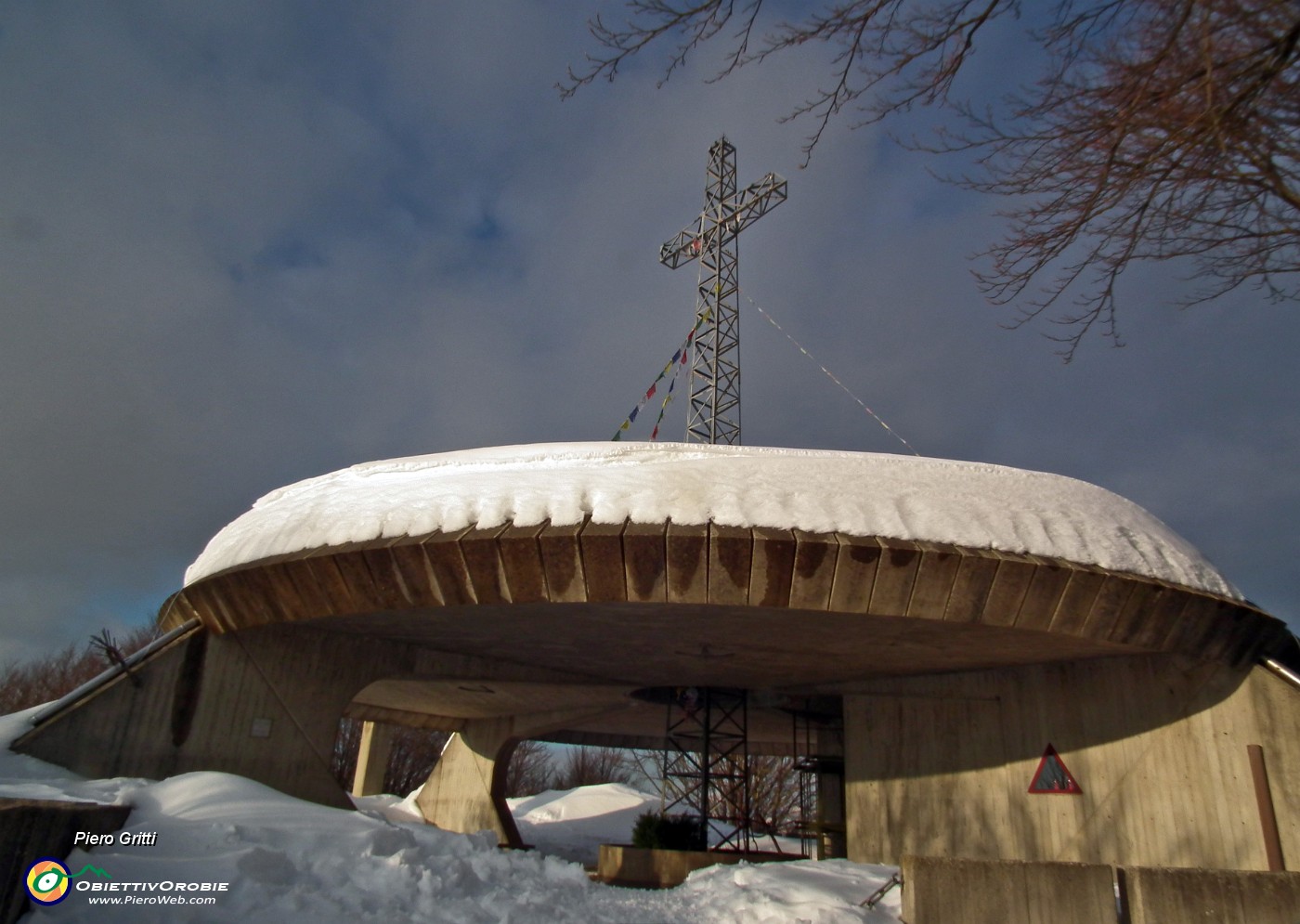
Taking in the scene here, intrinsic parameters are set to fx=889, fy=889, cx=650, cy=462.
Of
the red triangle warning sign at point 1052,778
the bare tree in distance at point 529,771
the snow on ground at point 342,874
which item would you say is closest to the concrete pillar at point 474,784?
the snow on ground at point 342,874

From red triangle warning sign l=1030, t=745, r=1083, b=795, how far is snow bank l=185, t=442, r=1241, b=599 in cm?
319

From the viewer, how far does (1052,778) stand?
1210 cm

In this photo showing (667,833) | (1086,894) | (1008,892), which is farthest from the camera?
(667,833)

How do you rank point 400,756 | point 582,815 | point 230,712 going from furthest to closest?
point 400,756 < point 582,815 < point 230,712

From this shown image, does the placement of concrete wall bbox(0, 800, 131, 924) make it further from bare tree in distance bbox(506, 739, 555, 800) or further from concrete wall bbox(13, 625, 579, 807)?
bare tree in distance bbox(506, 739, 555, 800)

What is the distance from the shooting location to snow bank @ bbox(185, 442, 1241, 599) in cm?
984

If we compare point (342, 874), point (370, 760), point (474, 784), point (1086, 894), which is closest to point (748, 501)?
point (1086, 894)

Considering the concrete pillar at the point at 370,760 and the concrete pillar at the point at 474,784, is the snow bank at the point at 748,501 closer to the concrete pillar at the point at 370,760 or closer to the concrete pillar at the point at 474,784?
the concrete pillar at the point at 474,784

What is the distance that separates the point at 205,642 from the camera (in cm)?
1263

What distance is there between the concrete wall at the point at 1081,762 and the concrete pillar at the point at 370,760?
59.1ft

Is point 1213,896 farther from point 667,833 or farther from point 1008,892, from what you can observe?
point 667,833

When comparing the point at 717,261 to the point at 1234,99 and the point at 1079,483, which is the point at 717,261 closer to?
the point at 1079,483

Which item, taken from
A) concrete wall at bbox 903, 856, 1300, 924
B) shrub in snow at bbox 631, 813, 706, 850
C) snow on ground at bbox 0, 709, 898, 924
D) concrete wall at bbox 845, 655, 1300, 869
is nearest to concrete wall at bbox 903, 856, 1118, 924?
concrete wall at bbox 903, 856, 1300, 924

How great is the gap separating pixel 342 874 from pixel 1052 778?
31.4 feet
